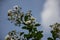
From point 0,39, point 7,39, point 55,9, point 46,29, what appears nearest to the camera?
point 7,39

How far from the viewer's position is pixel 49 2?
70.4 inches

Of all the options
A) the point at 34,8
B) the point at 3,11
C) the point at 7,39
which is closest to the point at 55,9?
the point at 34,8

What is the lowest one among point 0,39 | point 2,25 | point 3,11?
point 0,39

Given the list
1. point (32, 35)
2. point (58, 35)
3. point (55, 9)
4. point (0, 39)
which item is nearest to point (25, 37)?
point (32, 35)

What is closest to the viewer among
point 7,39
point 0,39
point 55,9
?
point 7,39

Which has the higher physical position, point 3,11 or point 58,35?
point 3,11

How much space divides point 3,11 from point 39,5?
46 cm

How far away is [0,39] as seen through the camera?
1903mm

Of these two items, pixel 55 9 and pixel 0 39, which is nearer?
pixel 55 9

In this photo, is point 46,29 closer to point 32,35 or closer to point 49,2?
point 49,2

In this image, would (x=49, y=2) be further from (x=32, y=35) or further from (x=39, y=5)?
(x=32, y=35)

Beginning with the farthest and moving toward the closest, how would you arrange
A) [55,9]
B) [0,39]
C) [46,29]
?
[0,39] → [55,9] → [46,29]

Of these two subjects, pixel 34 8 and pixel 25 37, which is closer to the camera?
pixel 25 37

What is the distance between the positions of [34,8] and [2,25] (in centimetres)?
44
